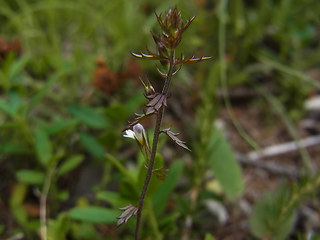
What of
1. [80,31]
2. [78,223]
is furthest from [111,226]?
[80,31]

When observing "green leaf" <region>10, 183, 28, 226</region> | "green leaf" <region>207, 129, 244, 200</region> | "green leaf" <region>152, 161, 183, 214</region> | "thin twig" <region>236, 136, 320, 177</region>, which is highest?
"green leaf" <region>10, 183, 28, 226</region>

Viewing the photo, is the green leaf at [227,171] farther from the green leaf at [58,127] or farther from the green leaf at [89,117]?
the green leaf at [58,127]

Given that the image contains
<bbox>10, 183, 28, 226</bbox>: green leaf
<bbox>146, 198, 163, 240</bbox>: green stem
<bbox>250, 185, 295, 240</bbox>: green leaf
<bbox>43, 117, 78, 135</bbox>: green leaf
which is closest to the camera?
A: <bbox>146, 198, 163, 240</bbox>: green stem

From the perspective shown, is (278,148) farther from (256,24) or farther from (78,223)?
(78,223)

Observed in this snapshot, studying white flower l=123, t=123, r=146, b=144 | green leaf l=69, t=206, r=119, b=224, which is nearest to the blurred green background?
A: green leaf l=69, t=206, r=119, b=224

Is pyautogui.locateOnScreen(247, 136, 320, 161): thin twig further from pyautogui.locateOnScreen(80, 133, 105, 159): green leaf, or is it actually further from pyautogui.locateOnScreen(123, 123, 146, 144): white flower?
pyautogui.locateOnScreen(123, 123, 146, 144): white flower

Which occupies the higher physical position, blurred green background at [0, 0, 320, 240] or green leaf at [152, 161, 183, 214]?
blurred green background at [0, 0, 320, 240]
